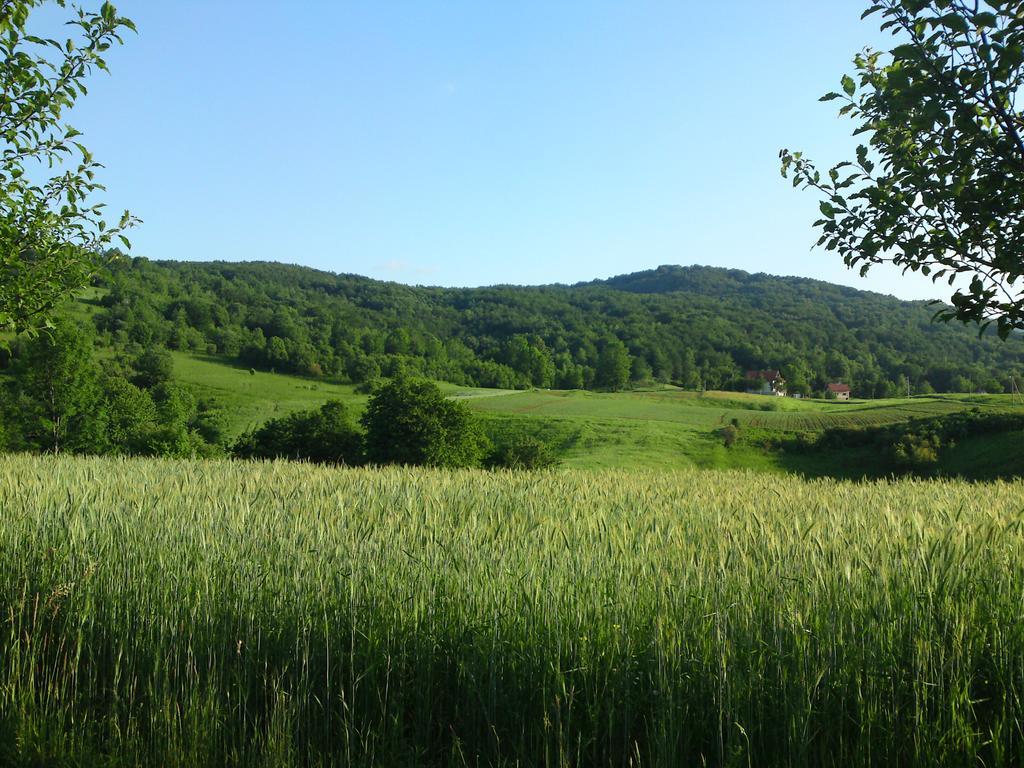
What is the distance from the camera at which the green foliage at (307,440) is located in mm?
46312

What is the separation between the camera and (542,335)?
389 ft

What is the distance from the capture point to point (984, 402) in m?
61.2

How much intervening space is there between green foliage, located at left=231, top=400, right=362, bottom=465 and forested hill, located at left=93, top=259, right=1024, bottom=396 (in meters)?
43.4

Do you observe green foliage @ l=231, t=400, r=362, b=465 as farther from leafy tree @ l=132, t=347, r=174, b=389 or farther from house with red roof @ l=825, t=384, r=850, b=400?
house with red roof @ l=825, t=384, r=850, b=400

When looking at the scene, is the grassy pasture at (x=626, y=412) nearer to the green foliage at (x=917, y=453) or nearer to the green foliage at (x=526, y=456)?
the green foliage at (x=526, y=456)

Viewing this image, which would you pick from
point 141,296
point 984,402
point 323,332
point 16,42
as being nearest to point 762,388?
point 984,402

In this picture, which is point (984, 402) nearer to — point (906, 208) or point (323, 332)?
point (906, 208)

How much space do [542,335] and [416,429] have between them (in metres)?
75.9

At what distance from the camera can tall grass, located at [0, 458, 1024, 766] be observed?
313cm

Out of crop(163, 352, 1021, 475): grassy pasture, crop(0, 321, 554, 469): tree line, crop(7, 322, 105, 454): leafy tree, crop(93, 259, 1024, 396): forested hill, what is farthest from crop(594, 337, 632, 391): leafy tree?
crop(7, 322, 105, 454): leafy tree

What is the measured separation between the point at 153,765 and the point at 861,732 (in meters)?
3.28

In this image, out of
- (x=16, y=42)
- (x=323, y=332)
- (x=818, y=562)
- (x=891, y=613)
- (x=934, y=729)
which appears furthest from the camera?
(x=323, y=332)

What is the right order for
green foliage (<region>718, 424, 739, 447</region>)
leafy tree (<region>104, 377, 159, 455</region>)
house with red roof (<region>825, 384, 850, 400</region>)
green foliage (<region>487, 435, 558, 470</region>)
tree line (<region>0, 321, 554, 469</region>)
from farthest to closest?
1. house with red roof (<region>825, 384, 850, 400</region>)
2. green foliage (<region>718, 424, 739, 447</region>)
3. leafy tree (<region>104, 377, 159, 455</region>)
4. green foliage (<region>487, 435, 558, 470</region>)
5. tree line (<region>0, 321, 554, 469</region>)

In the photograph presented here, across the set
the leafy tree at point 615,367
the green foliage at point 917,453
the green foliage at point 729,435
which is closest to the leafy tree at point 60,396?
the green foliage at point 729,435
